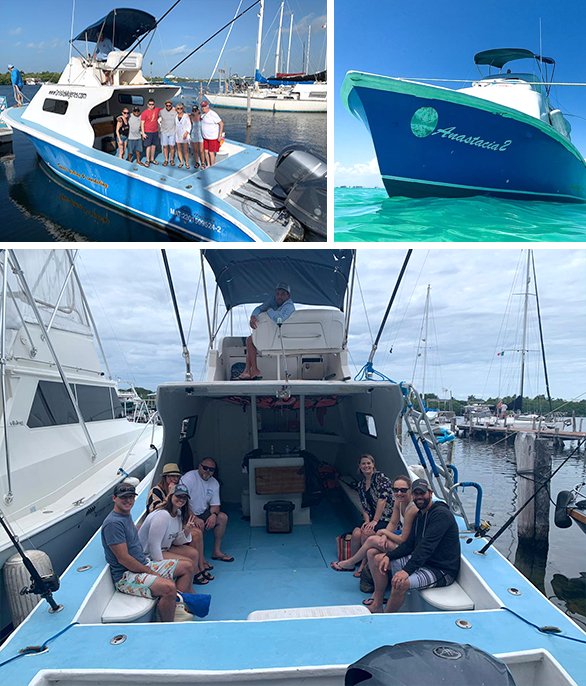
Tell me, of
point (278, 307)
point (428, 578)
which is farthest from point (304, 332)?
point (428, 578)

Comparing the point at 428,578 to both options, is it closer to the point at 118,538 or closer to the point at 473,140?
the point at 118,538

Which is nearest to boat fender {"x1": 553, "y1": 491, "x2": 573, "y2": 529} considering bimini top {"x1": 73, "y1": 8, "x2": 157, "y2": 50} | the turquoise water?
the turquoise water

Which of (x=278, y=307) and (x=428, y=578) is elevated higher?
(x=278, y=307)

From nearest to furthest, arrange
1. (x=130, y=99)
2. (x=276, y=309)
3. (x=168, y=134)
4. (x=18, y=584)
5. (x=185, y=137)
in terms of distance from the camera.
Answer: (x=18, y=584)
(x=276, y=309)
(x=185, y=137)
(x=168, y=134)
(x=130, y=99)

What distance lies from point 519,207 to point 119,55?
18.7ft

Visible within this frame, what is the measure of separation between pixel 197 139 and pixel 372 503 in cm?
429

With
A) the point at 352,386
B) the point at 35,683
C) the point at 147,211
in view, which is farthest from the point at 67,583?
the point at 147,211

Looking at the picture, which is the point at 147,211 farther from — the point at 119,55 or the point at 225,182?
the point at 119,55

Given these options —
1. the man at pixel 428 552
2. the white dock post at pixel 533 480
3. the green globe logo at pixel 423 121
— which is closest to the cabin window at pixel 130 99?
the green globe logo at pixel 423 121

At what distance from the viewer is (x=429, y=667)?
1.22 m

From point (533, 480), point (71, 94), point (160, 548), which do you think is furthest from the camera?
point (533, 480)

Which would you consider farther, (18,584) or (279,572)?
(279,572)

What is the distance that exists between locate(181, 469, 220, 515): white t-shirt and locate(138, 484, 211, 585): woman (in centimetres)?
39

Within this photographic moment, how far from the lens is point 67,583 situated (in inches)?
109
